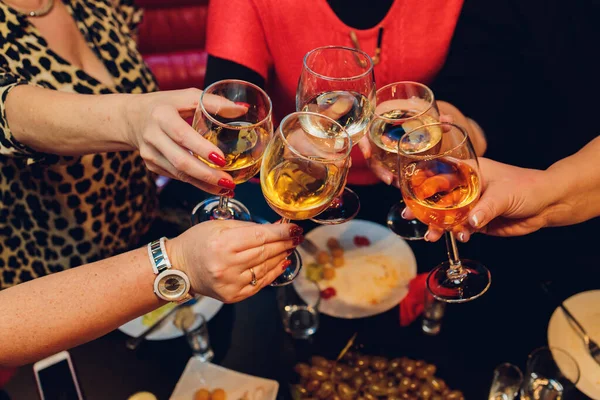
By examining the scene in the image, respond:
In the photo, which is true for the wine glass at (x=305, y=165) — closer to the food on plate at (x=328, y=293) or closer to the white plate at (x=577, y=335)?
the food on plate at (x=328, y=293)

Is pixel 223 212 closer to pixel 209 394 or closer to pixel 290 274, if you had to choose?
pixel 290 274

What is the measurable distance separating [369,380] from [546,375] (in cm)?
55

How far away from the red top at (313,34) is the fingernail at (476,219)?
38.0 inches

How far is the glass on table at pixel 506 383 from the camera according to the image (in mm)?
1500

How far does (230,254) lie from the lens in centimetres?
115

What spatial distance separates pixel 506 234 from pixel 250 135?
3.01ft

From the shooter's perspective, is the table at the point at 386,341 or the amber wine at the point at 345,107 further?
the table at the point at 386,341

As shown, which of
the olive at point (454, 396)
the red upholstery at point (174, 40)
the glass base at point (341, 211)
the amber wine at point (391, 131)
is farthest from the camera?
the red upholstery at point (174, 40)

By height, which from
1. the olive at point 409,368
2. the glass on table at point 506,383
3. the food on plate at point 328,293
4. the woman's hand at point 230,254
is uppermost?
the woman's hand at point 230,254

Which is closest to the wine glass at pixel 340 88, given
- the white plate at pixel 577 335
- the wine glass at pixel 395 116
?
the wine glass at pixel 395 116

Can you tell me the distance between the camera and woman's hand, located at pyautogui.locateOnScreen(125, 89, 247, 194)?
115 cm

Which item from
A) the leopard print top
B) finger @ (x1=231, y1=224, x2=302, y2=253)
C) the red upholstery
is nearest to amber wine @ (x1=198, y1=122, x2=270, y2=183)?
finger @ (x1=231, y1=224, x2=302, y2=253)

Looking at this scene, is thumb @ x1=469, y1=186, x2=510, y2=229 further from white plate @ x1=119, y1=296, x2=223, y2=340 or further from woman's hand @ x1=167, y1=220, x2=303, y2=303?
white plate @ x1=119, y1=296, x2=223, y2=340

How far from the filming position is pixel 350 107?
1.28 meters
